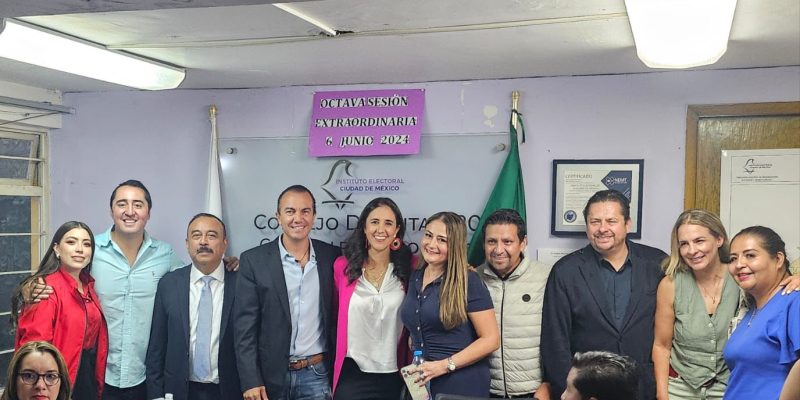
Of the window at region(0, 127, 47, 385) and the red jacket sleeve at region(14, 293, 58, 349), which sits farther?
the window at region(0, 127, 47, 385)

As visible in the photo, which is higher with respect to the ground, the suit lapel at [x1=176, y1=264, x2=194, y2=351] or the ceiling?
the ceiling

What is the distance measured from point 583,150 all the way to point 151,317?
2.27 m

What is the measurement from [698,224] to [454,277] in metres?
0.99

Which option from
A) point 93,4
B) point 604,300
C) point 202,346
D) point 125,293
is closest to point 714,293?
point 604,300

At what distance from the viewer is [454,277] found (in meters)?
3.05

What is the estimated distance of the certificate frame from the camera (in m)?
3.46

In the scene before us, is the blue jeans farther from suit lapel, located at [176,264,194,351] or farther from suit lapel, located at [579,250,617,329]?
suit lapel, located at [579,250,617,329]

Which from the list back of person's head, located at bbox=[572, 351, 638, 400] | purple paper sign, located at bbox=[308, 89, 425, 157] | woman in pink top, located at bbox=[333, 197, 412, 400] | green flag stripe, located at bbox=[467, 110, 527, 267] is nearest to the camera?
back of person's head, located at bbox=[572, 351, 638, 400]

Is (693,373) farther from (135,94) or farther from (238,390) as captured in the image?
(135,94)

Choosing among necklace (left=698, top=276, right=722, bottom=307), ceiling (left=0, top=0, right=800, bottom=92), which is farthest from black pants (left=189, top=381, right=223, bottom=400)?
necklace (left=698, top=276, right=722, bottom=307)

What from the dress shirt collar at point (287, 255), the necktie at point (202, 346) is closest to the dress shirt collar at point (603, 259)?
the dress shirt collar at point (287, 255)

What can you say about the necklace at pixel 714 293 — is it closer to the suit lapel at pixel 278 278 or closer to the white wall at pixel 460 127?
A: the white wall at pixel 460 127

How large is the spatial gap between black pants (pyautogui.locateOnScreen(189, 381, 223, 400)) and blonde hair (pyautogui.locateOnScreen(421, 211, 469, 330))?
120 cm

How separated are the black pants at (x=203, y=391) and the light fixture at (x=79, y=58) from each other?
4.77ft
